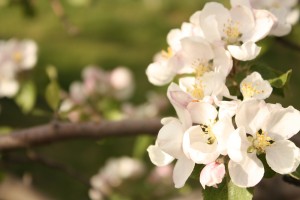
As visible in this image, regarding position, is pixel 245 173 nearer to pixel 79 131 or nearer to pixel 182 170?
pixel 182 170

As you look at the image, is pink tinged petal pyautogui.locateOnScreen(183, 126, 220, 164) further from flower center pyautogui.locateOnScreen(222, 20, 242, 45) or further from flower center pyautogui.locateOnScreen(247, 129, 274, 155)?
flower center pyautogui.locateOnScreen(222, 20, 242, 45)

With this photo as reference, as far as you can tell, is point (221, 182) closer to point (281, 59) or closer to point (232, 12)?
point (232, 12)

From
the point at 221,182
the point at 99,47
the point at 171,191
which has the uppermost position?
the point at 99,47

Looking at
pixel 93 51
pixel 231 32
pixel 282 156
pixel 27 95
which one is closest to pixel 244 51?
pixel 231 32

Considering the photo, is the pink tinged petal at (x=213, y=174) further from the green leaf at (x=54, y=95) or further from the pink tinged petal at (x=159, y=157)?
the green leaf at (x=54, y=95)

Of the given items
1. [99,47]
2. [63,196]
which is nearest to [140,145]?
[63,196]

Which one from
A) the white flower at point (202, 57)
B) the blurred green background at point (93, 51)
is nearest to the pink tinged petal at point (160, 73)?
the white flower at point (202, 57)
